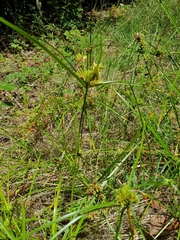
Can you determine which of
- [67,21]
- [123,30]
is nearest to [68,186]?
[123,30]

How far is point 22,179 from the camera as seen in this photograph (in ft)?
4.25

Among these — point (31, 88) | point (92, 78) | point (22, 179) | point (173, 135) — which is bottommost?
point (31, 88)

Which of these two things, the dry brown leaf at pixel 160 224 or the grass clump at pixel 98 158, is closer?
the grass clump at pixel 98 158

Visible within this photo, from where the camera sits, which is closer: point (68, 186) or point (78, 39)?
point (68, 186)

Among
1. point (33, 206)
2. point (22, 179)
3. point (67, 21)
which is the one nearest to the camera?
point (33, 206)

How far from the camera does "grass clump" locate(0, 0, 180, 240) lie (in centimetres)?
76

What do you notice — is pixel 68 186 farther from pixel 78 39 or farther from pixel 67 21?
pixel 67 21

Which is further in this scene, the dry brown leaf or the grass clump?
the dry brown leaf

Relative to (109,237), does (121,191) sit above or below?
above

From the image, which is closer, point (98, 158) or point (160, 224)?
point (160, 224)

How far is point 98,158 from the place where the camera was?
1.14 metres

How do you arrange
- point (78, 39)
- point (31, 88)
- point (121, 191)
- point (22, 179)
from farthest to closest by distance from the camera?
point (78, 39) → point (31, 88) → point (22, 179) → point (121, 191)

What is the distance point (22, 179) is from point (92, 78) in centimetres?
82

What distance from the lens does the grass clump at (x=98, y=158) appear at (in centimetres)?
76
